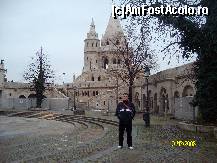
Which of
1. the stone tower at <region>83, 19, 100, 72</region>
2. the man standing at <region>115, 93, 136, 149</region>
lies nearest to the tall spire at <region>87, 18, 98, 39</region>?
the stone tower at <region>83, 19, 100, 72</region>

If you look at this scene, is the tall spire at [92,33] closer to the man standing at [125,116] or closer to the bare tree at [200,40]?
the bare tree at [200,40]

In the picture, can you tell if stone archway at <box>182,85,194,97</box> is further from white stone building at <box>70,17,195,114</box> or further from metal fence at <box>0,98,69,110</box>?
metal fence at <box>0,98,69,110</box>

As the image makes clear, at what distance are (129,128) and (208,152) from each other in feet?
8.72

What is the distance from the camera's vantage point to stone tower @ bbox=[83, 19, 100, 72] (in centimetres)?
8562

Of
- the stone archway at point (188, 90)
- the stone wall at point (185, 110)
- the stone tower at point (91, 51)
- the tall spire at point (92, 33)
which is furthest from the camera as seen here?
the tall spire at point (92, 33)

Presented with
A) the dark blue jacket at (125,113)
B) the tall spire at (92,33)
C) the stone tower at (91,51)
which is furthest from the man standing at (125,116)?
the tall spire at (92,33)

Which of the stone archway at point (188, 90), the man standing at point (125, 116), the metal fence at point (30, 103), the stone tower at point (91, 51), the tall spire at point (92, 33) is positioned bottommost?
the man standing at point (125, 116)

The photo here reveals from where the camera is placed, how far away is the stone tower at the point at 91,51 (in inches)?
3371

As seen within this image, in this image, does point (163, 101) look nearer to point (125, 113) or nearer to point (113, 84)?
point (125, 113)

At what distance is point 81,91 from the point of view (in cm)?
7431

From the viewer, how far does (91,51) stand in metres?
85.9

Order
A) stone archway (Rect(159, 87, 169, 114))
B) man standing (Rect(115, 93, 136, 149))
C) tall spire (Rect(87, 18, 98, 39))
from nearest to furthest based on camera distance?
1. man standing (Rect(115, 93, 136, 149))
2. stone archway (Rect(159, 87, 169, 114))
3. tall spire (Rect(87, 18, 98, 39))

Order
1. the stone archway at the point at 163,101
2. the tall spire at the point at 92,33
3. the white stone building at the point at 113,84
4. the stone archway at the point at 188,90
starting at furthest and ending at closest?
the tall spire at the point at 92,33 → the stone archway at the point at 163,101 → the white stone building at the point at 113,84 → the stone archway at the point at 188,90

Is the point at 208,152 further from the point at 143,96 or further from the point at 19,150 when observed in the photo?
the point at 143,96
